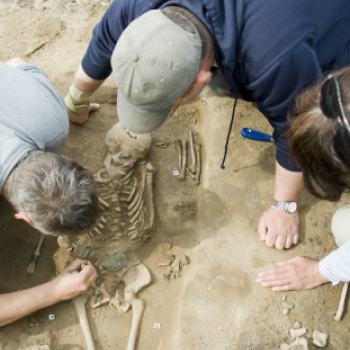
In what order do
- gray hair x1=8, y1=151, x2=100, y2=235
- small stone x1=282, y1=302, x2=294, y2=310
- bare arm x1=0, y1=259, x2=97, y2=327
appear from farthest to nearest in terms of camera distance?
1. small stone x1=282, y1=302, x2=294, y2=310
2. bare arm x1=0, y1=259, x2=97, y2=327
3. gray hair x1=8, y1=151, x2=100, y2=235

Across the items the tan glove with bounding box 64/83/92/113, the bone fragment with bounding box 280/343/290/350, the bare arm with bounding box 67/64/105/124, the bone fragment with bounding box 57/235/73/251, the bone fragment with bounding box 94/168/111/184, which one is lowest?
the bone fragment with bounding box 280/343/290/350

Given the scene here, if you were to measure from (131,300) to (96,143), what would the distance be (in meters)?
1.89

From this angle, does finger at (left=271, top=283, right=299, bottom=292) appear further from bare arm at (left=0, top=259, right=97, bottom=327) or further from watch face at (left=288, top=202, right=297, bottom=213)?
bare arm at (left=0, top=259, right=97, bottom=327)

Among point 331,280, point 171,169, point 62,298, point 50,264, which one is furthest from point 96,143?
point 331,280

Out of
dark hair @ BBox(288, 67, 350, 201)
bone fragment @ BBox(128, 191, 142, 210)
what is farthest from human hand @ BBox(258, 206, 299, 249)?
bone fragment @ BBox(128, 191, 142, 210)

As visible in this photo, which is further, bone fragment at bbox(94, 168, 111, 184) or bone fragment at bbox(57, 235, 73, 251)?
bone fragment at bbox(94, 168, 111, 184)

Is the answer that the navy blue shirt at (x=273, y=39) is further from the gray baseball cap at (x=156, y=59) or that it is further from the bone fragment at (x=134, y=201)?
the bone fragment at (x=134, y=201)

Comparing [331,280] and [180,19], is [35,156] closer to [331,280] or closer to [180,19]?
[180,19]

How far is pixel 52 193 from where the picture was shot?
6.91 feet

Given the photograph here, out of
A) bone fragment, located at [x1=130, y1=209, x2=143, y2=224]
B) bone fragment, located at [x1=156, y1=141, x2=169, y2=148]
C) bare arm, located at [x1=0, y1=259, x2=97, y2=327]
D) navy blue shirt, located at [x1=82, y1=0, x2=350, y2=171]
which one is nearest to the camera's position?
navy blue shirt, located at [x1=82, y1=0, x2=350, y2=171]

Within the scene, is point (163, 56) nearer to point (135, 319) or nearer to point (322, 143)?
point (322, 143)

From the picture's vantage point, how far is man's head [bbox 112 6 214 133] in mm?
1830

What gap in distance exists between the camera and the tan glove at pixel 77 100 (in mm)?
3547

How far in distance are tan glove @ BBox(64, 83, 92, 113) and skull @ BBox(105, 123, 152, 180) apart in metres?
0.55
